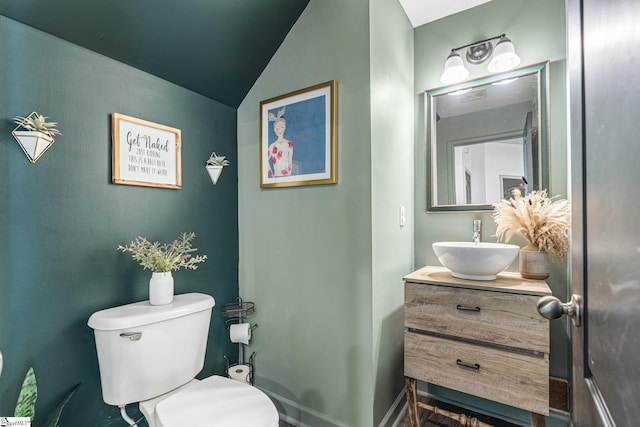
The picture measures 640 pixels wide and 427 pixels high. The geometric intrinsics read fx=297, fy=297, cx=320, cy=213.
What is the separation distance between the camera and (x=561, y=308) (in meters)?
0.67

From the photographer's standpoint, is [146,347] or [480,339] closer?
[146,347]

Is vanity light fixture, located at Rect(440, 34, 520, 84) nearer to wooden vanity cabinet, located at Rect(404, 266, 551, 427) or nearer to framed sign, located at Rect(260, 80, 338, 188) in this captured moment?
framed sign, located at Rect(260, 80, 338, 188)

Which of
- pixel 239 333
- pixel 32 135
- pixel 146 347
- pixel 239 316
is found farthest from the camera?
pixel 239 316

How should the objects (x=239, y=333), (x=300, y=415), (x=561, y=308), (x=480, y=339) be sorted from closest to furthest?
(x=561, y=308)
(x=480, y=339)
(x=300, y=415)
(x=239, y=333)

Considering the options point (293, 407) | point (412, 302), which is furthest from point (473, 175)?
point (293, 407)

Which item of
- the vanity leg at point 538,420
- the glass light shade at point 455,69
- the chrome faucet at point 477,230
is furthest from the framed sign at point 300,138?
the vanity leg at point 538,420

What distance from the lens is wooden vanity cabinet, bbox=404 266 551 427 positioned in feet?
3.97

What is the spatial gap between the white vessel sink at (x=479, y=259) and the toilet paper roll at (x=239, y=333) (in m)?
1.17

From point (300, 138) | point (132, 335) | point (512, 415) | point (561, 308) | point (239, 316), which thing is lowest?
point (512, 415)

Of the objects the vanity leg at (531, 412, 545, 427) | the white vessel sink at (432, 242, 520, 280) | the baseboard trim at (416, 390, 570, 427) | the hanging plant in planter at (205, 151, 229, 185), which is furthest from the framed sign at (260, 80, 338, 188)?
the baseboard trim at (416, 390, 570, 427)

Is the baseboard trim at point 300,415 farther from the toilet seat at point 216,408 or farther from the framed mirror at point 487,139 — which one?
the framed mirror at point 487,139

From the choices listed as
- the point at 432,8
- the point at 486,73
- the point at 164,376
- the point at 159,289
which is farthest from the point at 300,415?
the point at 432,8

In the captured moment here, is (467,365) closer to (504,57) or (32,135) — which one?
(504,57)

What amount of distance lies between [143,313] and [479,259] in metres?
1.46
